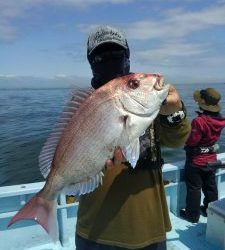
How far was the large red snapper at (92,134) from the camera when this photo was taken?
2018mm

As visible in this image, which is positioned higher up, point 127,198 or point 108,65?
point 108,65

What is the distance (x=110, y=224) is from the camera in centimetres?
260


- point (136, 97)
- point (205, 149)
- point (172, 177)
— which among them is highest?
point (136, 97)

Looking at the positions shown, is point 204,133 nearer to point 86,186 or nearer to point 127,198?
point 127,198

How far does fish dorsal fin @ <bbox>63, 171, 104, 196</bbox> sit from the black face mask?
761 mm

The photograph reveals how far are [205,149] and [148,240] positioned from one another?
379 cm

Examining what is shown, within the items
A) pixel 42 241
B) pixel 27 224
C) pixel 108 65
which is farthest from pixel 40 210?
pixel 42 241

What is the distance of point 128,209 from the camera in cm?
258

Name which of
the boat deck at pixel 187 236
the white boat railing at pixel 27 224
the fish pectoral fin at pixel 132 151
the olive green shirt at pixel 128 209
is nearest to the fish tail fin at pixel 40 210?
the olive green shirt at pixel 128 209

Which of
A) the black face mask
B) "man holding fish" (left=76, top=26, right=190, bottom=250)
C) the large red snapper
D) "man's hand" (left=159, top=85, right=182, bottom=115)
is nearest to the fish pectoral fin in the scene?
the large red snapper

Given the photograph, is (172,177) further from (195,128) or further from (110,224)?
(110,224)

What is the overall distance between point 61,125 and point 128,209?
0.77 meters

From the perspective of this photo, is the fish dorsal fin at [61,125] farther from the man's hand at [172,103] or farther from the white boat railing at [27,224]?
the white boat railing at [27,224]

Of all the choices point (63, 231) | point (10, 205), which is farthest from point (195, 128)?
point (10, 205)
